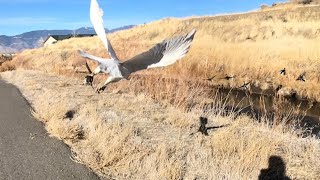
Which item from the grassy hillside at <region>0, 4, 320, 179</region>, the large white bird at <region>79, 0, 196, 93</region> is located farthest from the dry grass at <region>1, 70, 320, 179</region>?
the large white bird at <region>79, 0, 196, 93</region>

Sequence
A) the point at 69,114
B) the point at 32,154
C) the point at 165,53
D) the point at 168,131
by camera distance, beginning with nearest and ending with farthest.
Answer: the point at 165,53 → the point at 32,154 → the point at 168,131 → the point at 69,114

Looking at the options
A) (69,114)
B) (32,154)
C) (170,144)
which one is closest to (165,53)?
(170,144)

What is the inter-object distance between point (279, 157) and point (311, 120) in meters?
5.47

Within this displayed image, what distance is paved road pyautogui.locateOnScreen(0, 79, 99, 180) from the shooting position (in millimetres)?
5090

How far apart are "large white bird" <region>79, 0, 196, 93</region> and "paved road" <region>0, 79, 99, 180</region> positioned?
1823 mm

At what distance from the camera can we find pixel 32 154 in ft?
19.2

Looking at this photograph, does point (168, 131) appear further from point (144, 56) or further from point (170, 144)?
point (144, 56)

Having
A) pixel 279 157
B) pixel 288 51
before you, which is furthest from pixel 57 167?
pixel 288 51

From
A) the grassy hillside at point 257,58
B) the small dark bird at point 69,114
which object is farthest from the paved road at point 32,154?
the grassy hillside at point 257,58

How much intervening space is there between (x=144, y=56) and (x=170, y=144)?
2.80 m

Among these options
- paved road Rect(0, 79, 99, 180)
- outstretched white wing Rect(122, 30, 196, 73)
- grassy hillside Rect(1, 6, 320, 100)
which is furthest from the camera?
grassy hillside Rect(1, 6, 320, 100)

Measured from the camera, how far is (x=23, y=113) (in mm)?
8711

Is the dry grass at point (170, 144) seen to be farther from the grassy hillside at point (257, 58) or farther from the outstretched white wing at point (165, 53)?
the grassy hillside at point (257, 58)

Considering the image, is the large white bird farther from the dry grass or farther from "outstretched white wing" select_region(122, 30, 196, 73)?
the dry grass
